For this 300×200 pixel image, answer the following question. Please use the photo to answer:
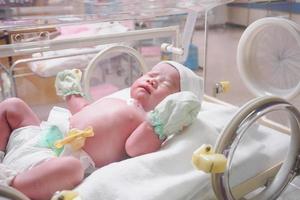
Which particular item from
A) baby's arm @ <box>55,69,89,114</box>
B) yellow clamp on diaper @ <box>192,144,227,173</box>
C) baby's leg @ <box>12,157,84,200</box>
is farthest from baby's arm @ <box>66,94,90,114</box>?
yellow clamp on diaper @ <box>192,144,227,173</box>

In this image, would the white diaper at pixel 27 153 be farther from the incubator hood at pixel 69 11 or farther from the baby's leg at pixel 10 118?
the incubator hood at pixel 69 11

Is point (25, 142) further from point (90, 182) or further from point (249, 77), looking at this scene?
point (249, 77)

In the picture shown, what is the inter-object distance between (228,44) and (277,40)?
2.52 m

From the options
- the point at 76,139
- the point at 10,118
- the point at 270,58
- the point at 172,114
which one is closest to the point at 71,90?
the point at 10,118

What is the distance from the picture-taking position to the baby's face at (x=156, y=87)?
1110 millimetres

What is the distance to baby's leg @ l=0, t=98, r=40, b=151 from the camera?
1.03m

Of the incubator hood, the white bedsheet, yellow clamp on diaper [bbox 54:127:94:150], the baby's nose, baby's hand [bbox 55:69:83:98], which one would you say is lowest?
the white bedsheet

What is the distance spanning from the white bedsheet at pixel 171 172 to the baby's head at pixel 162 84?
132 millimetres

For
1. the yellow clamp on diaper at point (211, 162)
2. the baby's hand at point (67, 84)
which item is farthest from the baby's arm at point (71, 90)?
the yellow clamp on diaper at point (211, 162)

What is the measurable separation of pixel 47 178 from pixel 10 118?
333 millimetres

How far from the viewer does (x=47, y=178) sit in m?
0.81

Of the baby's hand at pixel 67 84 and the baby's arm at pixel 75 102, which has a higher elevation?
the baby's hand at pixel 67 84

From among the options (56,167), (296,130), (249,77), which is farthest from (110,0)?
(249,77)

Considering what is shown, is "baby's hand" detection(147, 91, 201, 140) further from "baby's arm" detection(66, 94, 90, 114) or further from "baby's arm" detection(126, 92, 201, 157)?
"baby's arm" detection(66, 94, 90, 114)
